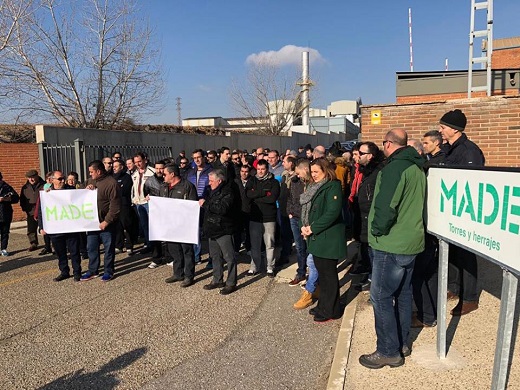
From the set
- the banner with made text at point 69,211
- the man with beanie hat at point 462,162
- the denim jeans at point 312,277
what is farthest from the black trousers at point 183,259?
the man with beanie hat at point 462,162

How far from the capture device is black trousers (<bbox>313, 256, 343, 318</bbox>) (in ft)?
16.0

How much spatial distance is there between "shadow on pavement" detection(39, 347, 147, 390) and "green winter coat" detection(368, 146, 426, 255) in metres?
2.73

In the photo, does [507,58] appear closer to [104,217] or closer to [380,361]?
[104,217]

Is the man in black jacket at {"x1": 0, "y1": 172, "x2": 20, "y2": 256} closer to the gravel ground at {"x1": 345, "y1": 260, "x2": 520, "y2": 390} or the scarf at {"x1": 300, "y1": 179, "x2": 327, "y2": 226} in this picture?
the scarf at {"x1": 300, "y1": 179, "x2": 327, "y2": 226}

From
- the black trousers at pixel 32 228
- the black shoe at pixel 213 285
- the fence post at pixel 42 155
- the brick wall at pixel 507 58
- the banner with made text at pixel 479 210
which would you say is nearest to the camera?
the banner with made text at pixel 479 210

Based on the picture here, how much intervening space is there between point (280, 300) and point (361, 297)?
1.11 m

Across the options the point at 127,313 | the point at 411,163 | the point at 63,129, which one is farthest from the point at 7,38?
the point at 411,163

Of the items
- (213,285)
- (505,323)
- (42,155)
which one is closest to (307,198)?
(213,285)

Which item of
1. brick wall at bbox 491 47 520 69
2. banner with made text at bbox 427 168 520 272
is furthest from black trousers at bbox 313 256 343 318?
brick wall at bbox 491 47 520 69

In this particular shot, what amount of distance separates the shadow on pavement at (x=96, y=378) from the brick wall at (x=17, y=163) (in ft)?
35.2

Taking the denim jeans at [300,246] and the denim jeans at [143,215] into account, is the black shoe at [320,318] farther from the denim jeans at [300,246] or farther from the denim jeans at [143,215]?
the denim jeans at [143,215]

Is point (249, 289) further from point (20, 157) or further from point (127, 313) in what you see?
point (20, 157)

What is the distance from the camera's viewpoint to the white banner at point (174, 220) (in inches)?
255

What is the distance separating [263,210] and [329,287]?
2.15m
